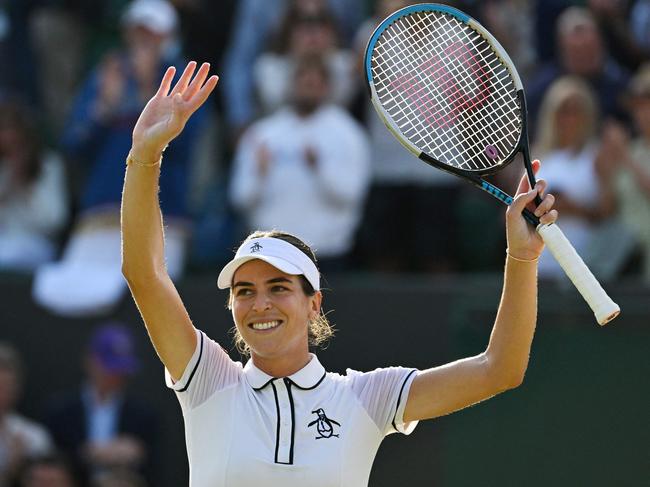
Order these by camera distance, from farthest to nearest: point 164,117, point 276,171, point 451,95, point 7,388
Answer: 1. point 276,171
2. point 7,388
3. point 451,95
4. point 164,117

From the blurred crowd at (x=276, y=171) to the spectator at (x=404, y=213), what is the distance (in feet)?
0.04

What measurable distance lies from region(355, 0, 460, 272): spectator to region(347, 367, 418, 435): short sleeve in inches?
165

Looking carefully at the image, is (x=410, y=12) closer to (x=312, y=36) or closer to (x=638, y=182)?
(x=638, y=182)

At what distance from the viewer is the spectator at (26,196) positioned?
838 centimetres

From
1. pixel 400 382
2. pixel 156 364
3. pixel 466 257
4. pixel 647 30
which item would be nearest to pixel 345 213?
pixel 466 257

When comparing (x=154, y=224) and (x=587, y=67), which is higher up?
(x=587, y=67)

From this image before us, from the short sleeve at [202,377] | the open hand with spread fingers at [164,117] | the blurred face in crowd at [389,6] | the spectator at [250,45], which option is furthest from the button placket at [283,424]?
the spectator at [250,45]

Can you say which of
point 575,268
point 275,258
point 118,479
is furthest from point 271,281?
point 118,479

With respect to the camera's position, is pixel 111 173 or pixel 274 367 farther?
pixel 111 173

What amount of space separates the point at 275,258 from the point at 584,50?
461cm

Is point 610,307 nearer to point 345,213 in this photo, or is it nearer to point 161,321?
point 161,321

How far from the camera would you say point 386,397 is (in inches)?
150

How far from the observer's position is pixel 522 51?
848cm

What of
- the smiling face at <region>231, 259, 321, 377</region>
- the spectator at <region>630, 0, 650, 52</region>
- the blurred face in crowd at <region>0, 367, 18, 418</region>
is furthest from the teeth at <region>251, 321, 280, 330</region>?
the spectator at <region>630, 0, 650, 52</region>
